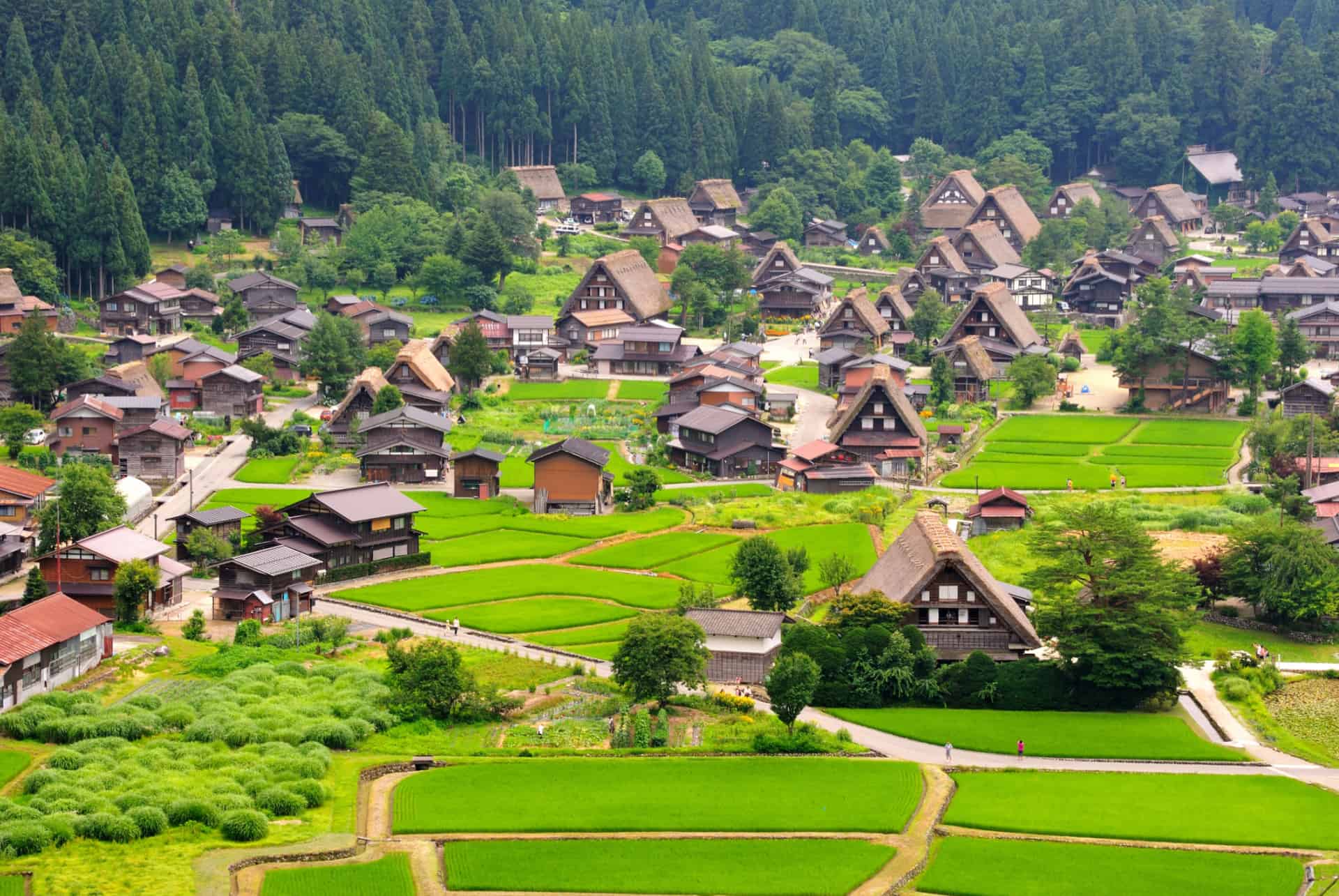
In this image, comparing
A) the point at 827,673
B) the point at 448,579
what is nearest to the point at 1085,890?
the point at 827,673

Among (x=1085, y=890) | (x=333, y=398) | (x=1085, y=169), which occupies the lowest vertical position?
(x=1085, y=890)

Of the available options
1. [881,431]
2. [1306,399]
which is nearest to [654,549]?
[881,431]

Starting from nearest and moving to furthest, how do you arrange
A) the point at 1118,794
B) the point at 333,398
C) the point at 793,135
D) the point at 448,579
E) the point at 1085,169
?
1. the point at 1118,794
2. the point at 448,579
3. the point at 333,398
4. the point at 793,135
5. the point at 1085,169

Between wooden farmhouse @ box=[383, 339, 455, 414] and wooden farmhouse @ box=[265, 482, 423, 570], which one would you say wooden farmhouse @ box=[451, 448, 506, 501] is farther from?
wooden farmhouse @ box=[383, 339, 455, 414]

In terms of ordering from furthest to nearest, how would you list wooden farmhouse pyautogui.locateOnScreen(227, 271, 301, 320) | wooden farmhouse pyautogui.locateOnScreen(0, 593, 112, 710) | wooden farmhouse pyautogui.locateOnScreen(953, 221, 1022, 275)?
wooden farmhouse pyautogui.locateOnScreen(953, 221, 1022, 275), wooden farmhouse pyautogui.locateOnScreen(227, 271, 301, 320), wooden farmhouse pyautogui.locateOnScreen(0, 593, 112, 710)

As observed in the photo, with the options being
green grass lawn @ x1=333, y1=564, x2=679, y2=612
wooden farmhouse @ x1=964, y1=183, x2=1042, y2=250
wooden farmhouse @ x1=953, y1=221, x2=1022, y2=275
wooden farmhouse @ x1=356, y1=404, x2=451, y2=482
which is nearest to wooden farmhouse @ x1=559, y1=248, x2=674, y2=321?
wooden farmhouse @ x1=953, y1=221, x2=1022, y2=275

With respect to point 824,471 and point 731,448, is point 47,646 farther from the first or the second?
point 731,448

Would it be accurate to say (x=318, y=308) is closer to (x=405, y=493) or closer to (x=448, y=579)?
(x=405, y=493)
